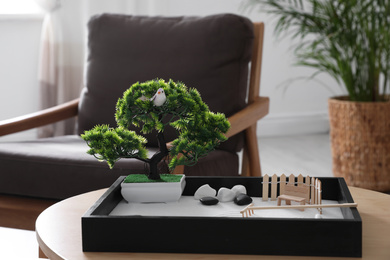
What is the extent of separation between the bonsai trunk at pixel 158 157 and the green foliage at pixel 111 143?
1.2 inches

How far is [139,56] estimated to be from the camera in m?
2.05

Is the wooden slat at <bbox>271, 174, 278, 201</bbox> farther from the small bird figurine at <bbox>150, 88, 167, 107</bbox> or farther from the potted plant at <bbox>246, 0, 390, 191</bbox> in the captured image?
the potted plant at <bbox>246, 0, 390, 191</bbox>

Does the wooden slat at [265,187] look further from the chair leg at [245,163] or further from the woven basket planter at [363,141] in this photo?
the woven basket planter at [363,141]

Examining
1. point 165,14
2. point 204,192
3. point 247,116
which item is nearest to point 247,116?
point 247,116

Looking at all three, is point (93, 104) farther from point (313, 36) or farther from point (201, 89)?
point (313, 36)

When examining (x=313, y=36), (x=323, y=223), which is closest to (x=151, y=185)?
(x=323, y=223)

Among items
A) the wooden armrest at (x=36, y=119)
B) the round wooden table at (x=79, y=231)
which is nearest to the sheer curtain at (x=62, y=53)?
the wooden armrest at (x=36, y=119)

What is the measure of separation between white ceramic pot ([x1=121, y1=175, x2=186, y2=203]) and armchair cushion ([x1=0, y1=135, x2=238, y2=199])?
41cm

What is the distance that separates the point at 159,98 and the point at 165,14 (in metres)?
2.60

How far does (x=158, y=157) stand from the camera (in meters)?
1.16

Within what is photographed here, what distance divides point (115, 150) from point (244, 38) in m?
1.01

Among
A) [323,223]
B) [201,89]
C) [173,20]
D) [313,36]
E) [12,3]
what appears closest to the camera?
[323,223]

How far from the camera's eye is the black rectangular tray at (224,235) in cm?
92

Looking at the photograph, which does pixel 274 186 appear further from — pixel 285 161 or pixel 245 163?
pixel 285 161
